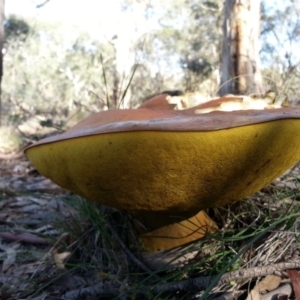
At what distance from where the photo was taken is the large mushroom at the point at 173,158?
0.63 m

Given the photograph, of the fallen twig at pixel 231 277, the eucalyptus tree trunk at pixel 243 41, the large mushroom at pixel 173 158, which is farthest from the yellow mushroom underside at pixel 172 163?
the eucalyptus tree trunk at pixel 243 41

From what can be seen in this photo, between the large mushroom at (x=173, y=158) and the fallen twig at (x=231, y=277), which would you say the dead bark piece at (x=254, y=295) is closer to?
the fallen twig at (x=231, y=277)

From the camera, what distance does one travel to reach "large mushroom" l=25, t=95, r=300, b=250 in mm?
627

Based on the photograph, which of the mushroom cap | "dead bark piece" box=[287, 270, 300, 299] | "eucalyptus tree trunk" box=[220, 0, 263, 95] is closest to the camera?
the mushroom cap

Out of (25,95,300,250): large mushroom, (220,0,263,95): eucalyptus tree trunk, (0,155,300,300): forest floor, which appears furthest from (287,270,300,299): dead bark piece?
(220,0,263,95): eucalyptus tree trunk

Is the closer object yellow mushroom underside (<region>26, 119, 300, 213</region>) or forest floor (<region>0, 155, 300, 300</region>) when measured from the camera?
yellow mushroom underside (<region>26, 119, 300, 213</region>)

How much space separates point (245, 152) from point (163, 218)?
0.32m

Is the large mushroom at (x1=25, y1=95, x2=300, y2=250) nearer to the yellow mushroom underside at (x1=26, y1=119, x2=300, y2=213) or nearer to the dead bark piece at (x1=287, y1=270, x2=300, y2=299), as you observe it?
the yellow mushroom underside at (x1=26, y1=119, x2=300, y2=213)

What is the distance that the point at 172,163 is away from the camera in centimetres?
66

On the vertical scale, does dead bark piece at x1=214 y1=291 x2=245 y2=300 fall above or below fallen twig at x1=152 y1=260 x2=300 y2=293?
below

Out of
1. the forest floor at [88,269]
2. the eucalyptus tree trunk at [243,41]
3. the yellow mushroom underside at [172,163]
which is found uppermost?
the eucalyptus tree trunk at [243,41]

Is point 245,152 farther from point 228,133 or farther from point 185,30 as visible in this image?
point 185,30

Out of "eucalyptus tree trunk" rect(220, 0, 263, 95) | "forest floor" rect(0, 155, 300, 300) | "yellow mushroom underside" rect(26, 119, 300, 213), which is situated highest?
"eucalyptus tree trunk" rect(220, 0, 263, 95)

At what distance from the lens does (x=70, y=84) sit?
52.7 ft
